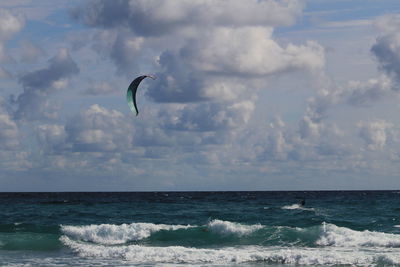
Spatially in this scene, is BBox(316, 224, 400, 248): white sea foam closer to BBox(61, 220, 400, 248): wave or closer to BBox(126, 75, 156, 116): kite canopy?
BBox(61, 220, 400, 248): wave

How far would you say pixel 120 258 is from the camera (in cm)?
2372

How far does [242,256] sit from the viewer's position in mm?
23203

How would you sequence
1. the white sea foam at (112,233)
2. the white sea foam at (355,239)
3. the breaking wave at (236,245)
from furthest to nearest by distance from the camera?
the white sea foam at (112,233) < the white sea foam at (355,239) < the breaking wave at (236,245)

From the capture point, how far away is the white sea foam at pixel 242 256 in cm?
2241

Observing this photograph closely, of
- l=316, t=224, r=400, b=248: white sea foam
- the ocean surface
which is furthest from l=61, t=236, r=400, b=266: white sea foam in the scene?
l=316, t=224, r=400, b=248: white sea foam

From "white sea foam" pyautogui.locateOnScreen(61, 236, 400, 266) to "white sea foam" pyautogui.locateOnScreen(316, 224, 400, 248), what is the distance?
4.43ft

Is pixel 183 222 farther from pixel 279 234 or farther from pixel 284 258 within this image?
pixel 284 258

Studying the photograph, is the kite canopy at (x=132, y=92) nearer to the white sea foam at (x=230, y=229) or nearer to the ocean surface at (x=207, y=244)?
the ocean surface at (x=207, y=244)

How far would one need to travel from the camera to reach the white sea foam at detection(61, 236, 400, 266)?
22406 mm

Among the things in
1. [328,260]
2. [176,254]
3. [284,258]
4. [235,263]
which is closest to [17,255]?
[176,254]

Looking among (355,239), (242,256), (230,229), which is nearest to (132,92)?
(242,256)

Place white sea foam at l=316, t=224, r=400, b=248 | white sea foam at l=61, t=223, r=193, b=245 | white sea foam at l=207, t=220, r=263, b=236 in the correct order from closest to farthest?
white sea foam at l=316, t=224, r=400, b=248 < white sea foam at l=61, t=223, r=193, b=245 < white sea foam at l=207, t=220, r=263, b=236

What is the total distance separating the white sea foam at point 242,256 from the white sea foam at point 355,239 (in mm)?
1352

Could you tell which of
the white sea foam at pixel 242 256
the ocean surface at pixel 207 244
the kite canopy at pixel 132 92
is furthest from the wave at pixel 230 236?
the kite canopy at pixel 132 92
